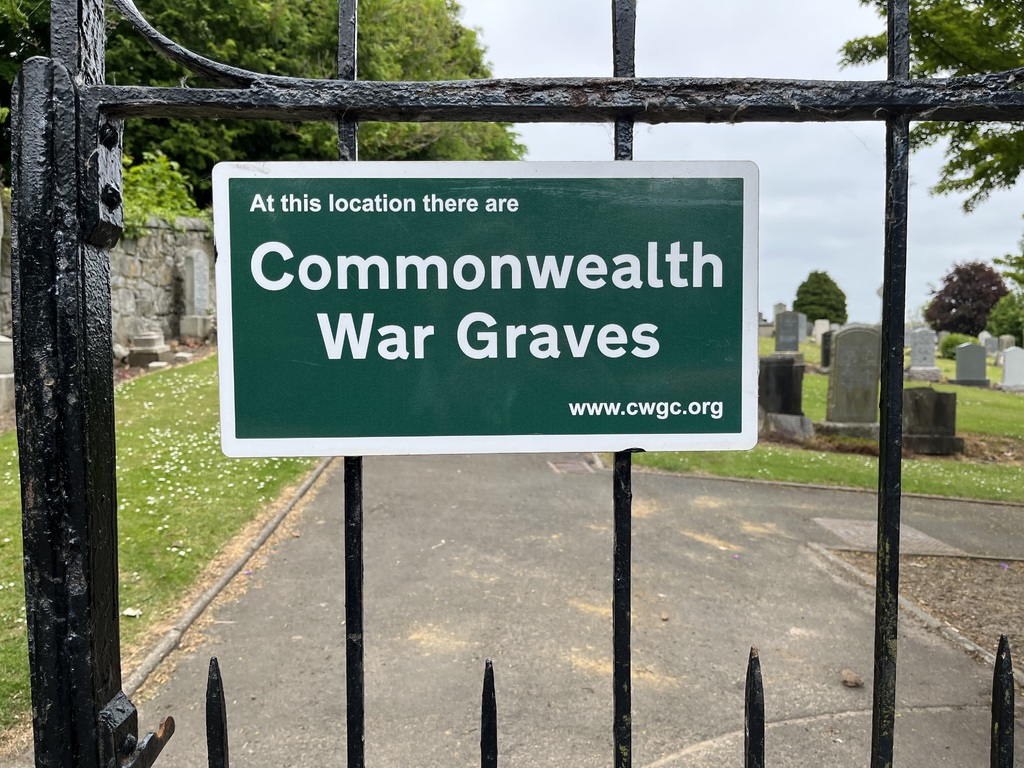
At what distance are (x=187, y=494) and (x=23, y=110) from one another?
516 centimetres

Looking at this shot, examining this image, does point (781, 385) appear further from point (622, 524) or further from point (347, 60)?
point (347, 60)

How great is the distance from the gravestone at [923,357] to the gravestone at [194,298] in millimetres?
16258

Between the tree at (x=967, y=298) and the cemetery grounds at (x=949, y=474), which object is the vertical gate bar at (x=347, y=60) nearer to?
the cemetery grounds at (x=949, y=474)

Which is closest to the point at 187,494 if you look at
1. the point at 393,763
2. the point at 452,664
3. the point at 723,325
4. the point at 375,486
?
the point at 375,486

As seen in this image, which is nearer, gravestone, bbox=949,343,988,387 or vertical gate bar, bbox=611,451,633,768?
vertical gate bar, bbox=611,451,633,768

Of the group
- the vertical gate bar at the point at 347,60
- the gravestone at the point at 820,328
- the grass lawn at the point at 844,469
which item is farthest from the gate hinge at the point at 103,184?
the gravestone at the point at 820,328

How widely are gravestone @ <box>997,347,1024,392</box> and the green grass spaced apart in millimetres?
18422

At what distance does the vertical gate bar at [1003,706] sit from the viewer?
1.37 meters

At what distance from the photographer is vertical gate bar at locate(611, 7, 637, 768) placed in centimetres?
127

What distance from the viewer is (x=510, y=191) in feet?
4.25

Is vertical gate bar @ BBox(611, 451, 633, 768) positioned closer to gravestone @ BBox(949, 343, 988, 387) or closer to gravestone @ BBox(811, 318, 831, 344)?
gravestone @ BBox(949, 343, 988, 387)

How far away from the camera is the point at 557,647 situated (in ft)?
12.1

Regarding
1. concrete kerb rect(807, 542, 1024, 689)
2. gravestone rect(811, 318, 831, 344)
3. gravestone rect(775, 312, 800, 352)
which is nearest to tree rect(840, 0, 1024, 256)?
concrete kerb rect(807, 542, 1024, 689)

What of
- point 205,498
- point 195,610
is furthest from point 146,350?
point 195,610
